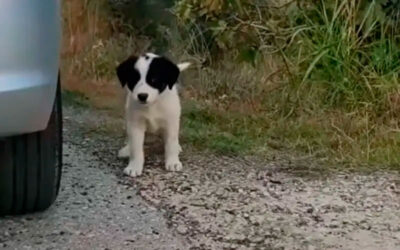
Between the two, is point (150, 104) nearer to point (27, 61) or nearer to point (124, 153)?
point (124, 153)

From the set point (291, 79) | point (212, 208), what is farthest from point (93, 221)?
point (291, 79)

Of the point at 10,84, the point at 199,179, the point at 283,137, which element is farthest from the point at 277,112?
the point at 10,84

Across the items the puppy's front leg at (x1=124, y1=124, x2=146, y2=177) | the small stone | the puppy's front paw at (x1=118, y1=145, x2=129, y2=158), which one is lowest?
the small stone

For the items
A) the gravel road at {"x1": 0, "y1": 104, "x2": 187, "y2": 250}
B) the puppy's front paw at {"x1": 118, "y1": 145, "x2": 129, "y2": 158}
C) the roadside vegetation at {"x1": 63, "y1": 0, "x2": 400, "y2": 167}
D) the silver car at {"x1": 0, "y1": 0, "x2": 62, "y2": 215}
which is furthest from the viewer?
the roadside vegetation at {"x1": 63, "y1": 0, "x2": 400, "y2": 167}

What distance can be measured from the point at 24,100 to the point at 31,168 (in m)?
0.66

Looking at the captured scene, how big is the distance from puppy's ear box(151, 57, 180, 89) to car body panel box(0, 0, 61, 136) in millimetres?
1218

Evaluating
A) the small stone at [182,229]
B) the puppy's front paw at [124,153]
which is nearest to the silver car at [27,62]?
the small stone at [182,229]

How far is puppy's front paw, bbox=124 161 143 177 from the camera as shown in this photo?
4453 mm

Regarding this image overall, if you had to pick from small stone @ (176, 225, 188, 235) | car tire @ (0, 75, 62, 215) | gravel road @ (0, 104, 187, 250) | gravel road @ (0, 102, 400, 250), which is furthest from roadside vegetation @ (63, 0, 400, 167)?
car tire @ (0, 75, 62, 215)

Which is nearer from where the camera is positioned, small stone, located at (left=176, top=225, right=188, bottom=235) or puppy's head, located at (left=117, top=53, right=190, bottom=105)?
small stone, located at (left=176, top=225, right=188, bottom=235)

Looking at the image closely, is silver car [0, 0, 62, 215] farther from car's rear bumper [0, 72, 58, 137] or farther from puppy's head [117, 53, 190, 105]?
puppy's head [117, 53, 190, 105]

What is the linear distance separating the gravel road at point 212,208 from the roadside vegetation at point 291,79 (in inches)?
12.1

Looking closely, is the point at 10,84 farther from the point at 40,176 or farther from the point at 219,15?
the point at 219,15

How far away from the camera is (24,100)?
3068 mm
